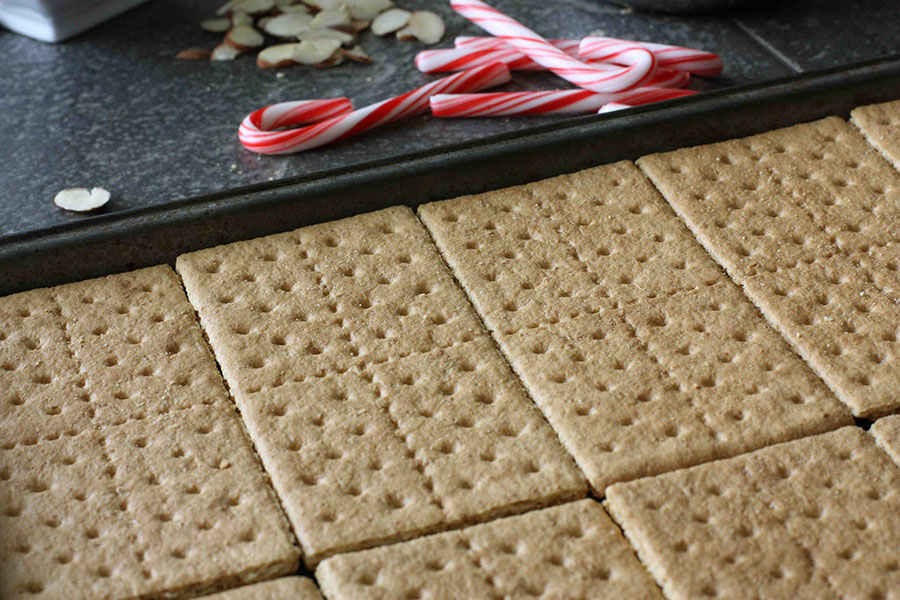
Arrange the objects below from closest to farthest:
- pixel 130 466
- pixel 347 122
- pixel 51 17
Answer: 1. pixel 130 466
2. pixel 347 122
3. pixel 51 17

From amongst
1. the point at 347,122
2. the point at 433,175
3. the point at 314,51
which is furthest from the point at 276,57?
the point at 433,175

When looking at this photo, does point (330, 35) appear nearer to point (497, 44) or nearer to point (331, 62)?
point (331, 62)

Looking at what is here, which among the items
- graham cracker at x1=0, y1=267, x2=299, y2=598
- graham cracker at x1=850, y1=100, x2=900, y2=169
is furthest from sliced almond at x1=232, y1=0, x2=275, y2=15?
graham cracker at x1=850, y1=100, x2=900, y2=169

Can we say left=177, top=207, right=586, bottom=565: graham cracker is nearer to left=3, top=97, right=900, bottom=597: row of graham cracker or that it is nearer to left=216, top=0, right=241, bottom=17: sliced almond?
left=3, top=97, right=900, bottom=597: row of graham cracker

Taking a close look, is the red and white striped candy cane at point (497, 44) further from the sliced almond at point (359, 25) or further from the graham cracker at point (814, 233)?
the graham cracker at point (814, 233)

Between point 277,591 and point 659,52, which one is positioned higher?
point 659,52

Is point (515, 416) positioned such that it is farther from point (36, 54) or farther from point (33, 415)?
point (36, 54)

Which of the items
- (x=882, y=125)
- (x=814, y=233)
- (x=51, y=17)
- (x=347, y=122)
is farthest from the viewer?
(x=51, y=17)
